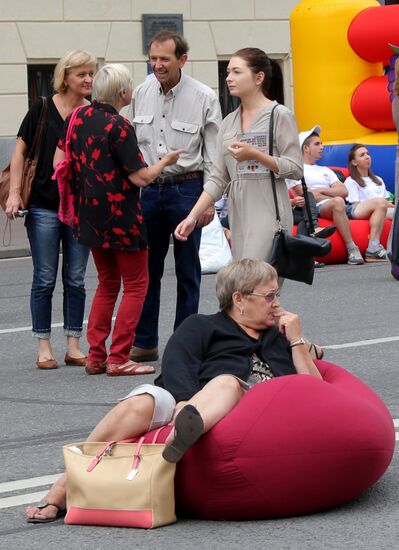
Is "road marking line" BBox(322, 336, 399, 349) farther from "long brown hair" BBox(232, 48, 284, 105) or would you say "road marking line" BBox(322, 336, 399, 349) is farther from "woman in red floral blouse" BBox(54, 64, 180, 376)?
"long brown hair" BBox(232, 48, 284, 105)

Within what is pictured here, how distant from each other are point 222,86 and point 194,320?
19.5m

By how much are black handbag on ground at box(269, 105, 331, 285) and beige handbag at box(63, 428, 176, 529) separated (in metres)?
2.36

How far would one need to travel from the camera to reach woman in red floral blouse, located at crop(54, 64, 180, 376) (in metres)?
8.28

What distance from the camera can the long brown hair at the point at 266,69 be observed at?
7531 millimetres

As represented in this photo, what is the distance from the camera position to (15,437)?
6867 millimetres

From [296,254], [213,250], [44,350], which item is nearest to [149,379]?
[44,350]

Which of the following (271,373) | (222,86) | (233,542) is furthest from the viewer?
(222,86)

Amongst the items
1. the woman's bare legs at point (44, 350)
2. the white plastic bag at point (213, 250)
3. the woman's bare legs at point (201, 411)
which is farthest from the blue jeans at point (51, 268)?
the white plastic bag at point (213, 250)

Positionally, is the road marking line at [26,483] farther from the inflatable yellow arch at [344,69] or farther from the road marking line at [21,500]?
the inflatable yellow arch at [344,69]

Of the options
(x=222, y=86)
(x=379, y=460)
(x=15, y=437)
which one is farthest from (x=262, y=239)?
(x=222, y=86)

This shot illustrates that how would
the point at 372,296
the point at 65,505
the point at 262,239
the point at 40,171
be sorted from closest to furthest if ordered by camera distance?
the point at 65,505, the point at 262,239, the point at 40,171, the point at 372,296

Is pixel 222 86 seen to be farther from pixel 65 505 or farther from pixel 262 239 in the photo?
pixel 65 505

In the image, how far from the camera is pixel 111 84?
8.33 metres

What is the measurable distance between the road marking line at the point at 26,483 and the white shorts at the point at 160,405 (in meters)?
0.76
